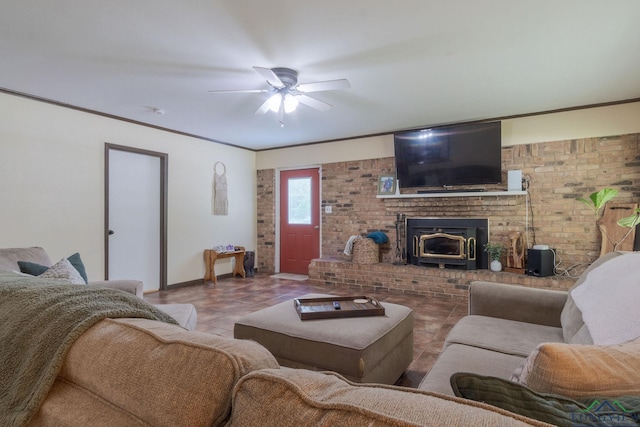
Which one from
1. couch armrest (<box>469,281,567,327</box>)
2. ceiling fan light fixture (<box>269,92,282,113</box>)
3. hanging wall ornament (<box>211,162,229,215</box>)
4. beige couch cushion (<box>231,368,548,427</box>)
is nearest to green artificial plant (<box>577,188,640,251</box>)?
couch armrest (<box>469,281,567,327</box>)

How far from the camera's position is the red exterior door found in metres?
6.15

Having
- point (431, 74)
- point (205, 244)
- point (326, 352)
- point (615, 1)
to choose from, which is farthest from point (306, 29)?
point (205, 244)

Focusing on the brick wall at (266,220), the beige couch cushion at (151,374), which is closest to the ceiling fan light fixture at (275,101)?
the beige couch cushion at (151,374)

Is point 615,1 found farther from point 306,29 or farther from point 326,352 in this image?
point 326,352

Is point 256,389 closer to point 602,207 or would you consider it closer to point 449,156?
point 449,156

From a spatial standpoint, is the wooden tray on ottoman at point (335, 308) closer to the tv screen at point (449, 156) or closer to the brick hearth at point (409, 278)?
the brick hearth at point (409, 278)

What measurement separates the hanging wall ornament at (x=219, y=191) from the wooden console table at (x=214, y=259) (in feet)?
2.26

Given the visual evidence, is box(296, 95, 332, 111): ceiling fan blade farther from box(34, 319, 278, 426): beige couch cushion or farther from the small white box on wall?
box(34, 319, 278, 426): beige couch cushion

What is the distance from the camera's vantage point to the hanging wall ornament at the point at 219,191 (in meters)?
5.77

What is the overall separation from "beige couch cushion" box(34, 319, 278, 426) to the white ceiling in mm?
2098

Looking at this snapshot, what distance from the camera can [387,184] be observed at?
211 inches

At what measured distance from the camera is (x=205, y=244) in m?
5.64

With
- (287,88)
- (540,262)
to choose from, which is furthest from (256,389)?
(540,262)

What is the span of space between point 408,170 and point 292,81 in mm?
2511
